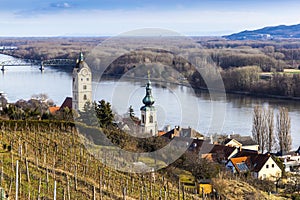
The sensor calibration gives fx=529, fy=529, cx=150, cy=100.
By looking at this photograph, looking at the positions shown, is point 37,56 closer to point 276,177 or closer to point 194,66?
point 194,66

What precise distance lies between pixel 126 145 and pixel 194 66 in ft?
33.9

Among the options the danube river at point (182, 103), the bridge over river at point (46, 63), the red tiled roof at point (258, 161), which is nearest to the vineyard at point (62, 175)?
the red tiled roof at point (258, 161)

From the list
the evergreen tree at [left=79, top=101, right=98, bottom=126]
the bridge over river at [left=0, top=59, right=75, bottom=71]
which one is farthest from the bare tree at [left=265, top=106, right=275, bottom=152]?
the bridge over river at [left=0, top=59, right=75, bottom=71]

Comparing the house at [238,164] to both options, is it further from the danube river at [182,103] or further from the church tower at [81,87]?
the church tower at [81,87]

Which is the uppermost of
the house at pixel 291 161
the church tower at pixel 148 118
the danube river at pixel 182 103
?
the church tower at pixel 148 118

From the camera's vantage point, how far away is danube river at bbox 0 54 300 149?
942 centimetres

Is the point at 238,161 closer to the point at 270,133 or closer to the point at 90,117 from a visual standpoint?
the point at 90,117

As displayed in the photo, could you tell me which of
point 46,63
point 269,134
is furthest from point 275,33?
point 269,134

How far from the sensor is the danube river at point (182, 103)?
371 inches

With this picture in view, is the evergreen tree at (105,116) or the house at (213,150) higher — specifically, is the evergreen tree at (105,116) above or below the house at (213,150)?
above

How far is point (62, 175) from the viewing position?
12.9ft

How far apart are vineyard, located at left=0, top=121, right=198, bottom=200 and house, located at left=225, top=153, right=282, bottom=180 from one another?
73.7 inches

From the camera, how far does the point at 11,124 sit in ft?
19.3

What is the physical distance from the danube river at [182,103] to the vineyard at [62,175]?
2815 mm
